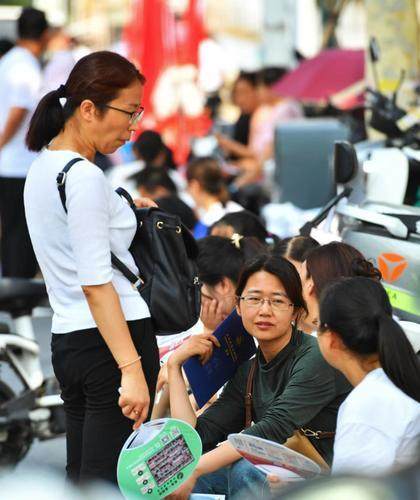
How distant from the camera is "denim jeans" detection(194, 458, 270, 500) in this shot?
147 inches

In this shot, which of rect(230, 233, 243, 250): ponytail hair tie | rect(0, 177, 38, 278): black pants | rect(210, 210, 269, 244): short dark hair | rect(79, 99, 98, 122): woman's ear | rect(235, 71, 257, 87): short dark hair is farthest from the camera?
rect(235, 71, 257, 87): short dark hair

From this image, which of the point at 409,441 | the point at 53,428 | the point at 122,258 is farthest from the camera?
the point at 53,428

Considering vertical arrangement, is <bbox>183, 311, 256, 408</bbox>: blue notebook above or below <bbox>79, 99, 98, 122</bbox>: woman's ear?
below

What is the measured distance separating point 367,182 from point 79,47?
10255 millimetres

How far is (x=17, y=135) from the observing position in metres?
7.59

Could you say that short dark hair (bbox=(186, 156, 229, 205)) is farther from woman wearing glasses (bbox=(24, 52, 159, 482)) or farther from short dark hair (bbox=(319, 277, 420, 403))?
short dark hair (bbox=(319, 277, 420, 403))

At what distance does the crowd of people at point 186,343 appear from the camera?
131 inches

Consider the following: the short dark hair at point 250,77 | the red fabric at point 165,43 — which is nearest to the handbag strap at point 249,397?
the short dark hair at point 250,77

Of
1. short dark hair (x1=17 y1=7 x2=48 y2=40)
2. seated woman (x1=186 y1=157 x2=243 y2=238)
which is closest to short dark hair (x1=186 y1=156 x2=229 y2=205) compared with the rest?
seated woman (x1=186 y1=157 x2=243 y2=238)

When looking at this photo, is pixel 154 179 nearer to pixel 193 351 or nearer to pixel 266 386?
pixel 193 351

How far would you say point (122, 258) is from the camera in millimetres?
3551

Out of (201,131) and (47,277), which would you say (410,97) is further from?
(47,277)

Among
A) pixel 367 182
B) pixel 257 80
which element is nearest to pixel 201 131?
pixel 257 80

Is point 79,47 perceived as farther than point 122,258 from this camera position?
Yes
